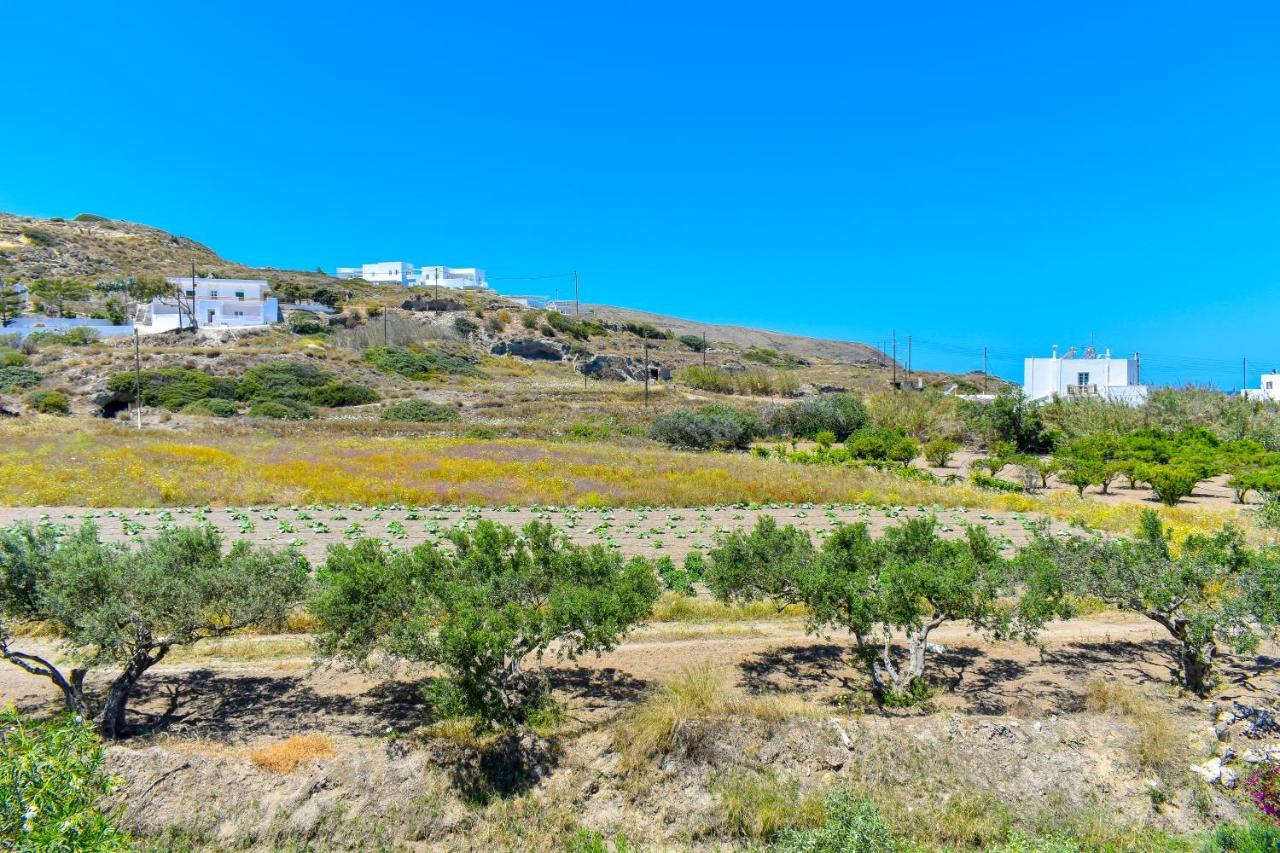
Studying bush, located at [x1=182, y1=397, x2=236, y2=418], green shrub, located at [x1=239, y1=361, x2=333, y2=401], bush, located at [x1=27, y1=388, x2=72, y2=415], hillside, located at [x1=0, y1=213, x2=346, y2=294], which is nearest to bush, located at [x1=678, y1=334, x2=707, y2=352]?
hillside, located at [x1=0, y1=213, x2=346, y2=294]

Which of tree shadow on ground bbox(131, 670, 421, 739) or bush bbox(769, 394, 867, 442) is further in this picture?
bush bbox(769, 394, 867, 442)

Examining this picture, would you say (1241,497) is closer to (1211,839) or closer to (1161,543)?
(1161,543)

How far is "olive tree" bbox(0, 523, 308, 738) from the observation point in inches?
292

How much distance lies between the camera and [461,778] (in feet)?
24.9

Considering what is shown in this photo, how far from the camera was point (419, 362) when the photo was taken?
68.6 m

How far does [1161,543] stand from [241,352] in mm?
65950

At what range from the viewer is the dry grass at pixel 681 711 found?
793 cm

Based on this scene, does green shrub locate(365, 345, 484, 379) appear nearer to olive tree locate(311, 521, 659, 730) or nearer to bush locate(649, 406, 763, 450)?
bush locate(649, 406, 763, 450)

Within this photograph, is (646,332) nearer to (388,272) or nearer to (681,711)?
(388,272)

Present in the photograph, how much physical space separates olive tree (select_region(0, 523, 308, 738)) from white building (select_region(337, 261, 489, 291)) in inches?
5643

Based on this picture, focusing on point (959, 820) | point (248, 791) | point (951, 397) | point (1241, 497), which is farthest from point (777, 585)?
point (951, 397)

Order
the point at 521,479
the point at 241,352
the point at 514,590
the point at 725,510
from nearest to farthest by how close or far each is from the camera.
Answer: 1. the point at 514,590
2. the point at 725,510
3. the point at 521,479
4. the point at 241,352

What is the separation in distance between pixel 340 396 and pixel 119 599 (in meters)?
49.2

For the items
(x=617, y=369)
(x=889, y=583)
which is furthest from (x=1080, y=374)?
(x=889, y=583)
